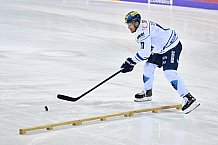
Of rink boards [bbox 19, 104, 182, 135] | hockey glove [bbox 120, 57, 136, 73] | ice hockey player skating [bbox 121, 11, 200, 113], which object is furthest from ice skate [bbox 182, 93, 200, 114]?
hockey glove [bbox 120, 57, 136, 73]

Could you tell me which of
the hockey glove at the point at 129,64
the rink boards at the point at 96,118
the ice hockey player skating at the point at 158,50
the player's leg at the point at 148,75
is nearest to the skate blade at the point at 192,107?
the ice hockey player skating at the point at 158,50

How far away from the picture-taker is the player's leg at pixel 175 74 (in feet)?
18.5

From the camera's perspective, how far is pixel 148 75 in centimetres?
600

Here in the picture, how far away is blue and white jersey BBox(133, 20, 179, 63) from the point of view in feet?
18.0

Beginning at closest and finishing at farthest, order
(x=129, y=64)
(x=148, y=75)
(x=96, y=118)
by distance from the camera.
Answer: (x=96, y=118)
(x=129, y=64)
(x=148, y=75)

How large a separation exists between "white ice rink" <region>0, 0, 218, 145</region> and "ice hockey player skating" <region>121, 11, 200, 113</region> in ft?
0.80

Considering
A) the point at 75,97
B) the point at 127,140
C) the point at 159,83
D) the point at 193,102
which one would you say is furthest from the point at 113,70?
the point at 127,140

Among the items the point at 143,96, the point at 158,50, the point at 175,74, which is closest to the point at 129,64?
the point at 158,50

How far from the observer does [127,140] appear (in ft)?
15.0

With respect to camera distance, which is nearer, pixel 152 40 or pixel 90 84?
pixel 152 40

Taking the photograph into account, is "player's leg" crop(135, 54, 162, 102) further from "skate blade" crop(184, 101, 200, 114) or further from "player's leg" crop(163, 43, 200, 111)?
"skate blade" crop(184, 101, 200, 114)

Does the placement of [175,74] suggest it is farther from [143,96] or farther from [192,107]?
[143,96]

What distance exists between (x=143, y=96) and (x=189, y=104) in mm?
630

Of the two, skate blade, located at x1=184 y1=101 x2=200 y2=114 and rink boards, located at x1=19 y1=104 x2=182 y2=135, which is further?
skate blade, located at x1=184 y1=101 x2=200 y2=114
